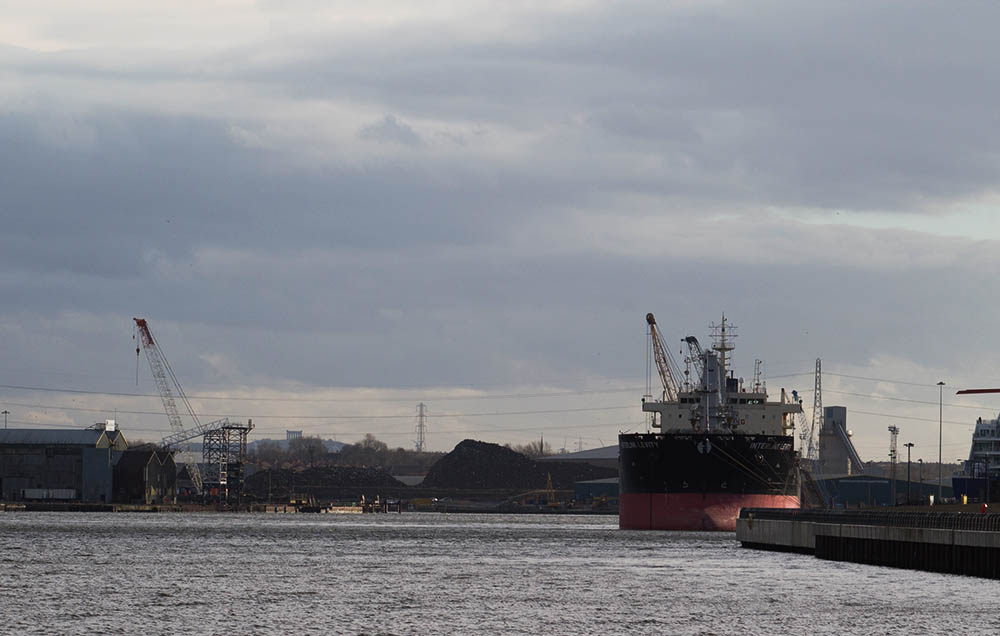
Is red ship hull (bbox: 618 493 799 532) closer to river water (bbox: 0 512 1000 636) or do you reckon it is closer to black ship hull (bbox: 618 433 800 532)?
black ship hull (bbox: 618 433 800 532)

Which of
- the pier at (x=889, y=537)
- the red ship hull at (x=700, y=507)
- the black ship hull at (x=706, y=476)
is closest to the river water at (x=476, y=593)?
the pier at (x=889, y=537)

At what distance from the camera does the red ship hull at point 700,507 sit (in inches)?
5876

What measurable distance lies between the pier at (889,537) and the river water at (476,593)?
3.47ft

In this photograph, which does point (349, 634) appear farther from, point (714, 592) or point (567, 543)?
point (567, 543)

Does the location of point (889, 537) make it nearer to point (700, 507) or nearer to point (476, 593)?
point (476, 593)

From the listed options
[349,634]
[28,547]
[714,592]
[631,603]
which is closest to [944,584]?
[714,592]

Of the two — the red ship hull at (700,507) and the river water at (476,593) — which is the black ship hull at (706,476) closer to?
the red ship hull at (700,507)

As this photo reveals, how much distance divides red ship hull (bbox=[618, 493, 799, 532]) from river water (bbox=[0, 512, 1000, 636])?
2564 centimetres

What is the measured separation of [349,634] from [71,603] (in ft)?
58.3

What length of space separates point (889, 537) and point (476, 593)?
83.9ft

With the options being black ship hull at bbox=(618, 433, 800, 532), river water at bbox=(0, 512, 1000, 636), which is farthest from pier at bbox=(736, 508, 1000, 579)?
black ship hull at bbox=(618, 433, 800, 532)

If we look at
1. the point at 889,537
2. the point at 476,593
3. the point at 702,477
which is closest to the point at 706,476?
the point at 702,477

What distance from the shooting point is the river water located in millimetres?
61719

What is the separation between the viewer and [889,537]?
90188 millimetres
